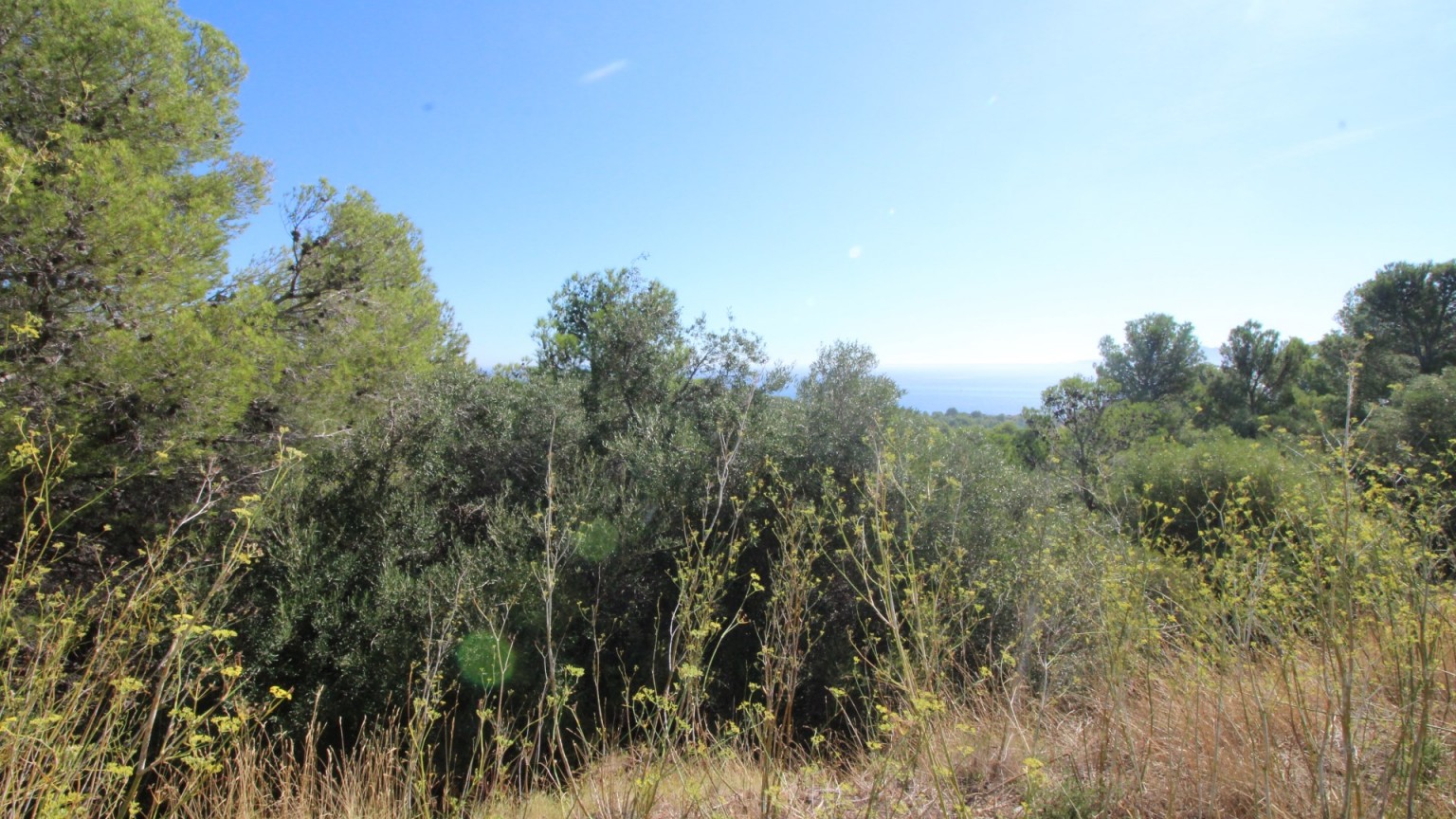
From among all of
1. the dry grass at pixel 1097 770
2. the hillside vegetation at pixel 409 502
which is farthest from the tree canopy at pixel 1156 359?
the dry grass at pixel 1097 770

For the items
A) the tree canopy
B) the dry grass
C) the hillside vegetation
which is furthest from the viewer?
the tree canopy

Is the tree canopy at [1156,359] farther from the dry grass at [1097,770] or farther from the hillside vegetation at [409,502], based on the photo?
the dry grass at [1097,770]

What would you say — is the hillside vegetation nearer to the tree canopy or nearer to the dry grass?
the dry grass

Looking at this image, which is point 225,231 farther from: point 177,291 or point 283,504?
point 283,504

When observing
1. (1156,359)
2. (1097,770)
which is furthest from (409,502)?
(1156,359)

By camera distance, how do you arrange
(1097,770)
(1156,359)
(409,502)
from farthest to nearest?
(1156,359)
(409,502)
(1097,770)

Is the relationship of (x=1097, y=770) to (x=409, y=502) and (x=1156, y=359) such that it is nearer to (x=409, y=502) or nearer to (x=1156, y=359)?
(x=409, y=502)

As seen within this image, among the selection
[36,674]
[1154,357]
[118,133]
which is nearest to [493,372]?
[118,133]

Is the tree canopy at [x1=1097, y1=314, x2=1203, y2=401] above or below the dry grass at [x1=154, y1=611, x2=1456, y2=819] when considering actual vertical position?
above

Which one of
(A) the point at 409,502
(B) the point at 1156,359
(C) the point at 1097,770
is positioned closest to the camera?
(C) the point at 1097,770

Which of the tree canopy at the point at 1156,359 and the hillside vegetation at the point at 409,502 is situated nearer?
→ the hillside vegetation at the point at 409,502

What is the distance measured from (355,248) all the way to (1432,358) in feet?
86.6

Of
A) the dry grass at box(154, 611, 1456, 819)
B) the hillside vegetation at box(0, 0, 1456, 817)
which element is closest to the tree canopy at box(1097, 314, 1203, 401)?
the hillside vegetation at box(0, 0, 1456, 817)

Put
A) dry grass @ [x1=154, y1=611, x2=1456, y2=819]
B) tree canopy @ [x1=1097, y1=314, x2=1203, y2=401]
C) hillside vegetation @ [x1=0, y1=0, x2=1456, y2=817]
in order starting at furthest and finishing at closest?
1. tree canopy @ [x1=1097, y1=314, x2=1203, y2=401]
2. hillside vegetation @ [x1=0, y1=0, x2=1456, y2=817]
3. dry grass @ [x1=154, y1=611, x2=1456, y2=819]
